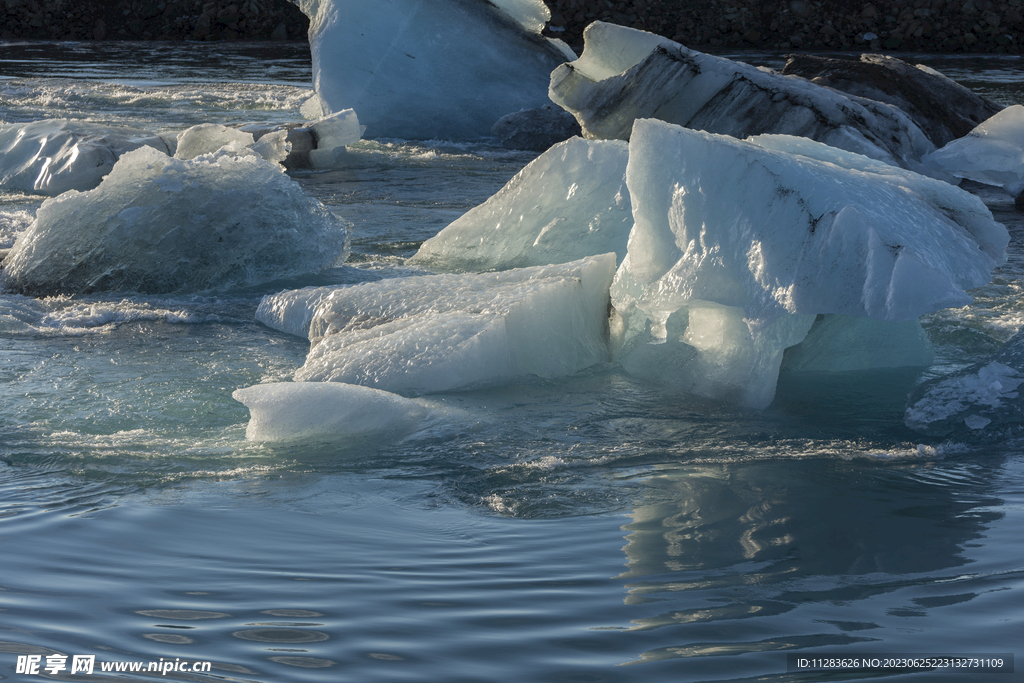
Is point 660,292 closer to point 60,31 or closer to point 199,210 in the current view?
point 199,210

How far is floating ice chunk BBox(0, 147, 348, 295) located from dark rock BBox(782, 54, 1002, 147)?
656cm

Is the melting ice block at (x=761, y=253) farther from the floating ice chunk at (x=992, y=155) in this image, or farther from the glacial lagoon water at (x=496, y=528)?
the floating ice chunk at (x=992, y=155)

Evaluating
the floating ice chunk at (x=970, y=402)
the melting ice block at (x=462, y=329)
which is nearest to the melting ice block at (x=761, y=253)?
the melting ice block at (x=462, y=329)

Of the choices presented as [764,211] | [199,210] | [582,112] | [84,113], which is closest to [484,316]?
[764,211]

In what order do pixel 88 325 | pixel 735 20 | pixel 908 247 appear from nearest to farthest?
pixel 908 247 < pixel 88 325 < pixel 735 20

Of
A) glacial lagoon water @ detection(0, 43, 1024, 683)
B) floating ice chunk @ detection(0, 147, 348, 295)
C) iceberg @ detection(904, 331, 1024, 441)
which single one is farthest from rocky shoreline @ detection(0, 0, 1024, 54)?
glacial lagoon water @ detection(0, 43, 1024, 683)

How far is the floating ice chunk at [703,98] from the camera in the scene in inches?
355

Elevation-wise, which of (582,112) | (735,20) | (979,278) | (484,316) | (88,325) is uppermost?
(735,20)

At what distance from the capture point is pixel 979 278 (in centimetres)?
378

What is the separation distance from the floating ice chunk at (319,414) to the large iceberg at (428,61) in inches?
367

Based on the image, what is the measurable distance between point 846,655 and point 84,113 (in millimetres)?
13849

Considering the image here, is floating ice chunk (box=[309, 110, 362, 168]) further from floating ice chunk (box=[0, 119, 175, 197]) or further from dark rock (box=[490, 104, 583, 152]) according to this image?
dark rock (box=[490, 104, 583, 152])

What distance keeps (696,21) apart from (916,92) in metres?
21.1

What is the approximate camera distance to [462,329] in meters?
4.14
